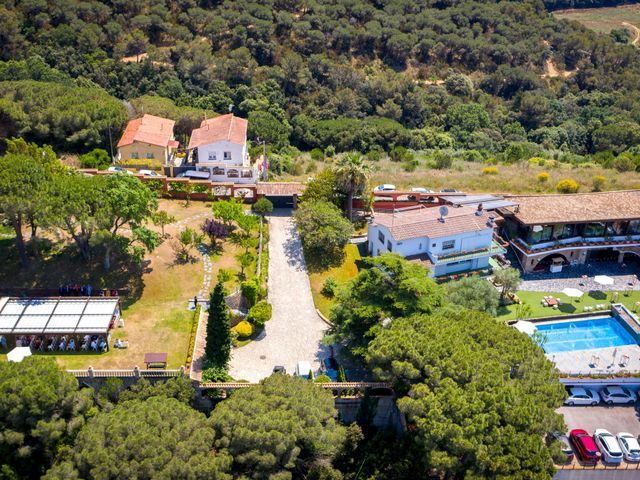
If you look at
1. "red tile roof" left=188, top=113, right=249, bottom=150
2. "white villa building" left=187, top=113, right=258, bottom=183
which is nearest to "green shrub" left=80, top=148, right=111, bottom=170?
"red tile roof" left=188, top=113, right=249, bottom=150

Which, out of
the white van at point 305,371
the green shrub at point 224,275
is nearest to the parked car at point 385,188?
the green shrub at point 224,275

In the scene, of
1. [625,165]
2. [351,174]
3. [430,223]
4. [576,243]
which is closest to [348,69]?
[625,165]

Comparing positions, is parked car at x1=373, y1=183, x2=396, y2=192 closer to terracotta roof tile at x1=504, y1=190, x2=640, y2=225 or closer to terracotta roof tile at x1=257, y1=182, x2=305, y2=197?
terracotta roof tile at x1=257, y1=182, x2=305, y2=197

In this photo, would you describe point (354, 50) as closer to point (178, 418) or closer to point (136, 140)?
point (136, 140)

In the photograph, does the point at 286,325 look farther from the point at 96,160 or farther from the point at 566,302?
the point at 96,160

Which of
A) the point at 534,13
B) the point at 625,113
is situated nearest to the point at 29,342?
the point at 625,113

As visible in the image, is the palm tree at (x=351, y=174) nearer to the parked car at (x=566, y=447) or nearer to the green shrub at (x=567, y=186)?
the green shrub at (x=567, y=186)
